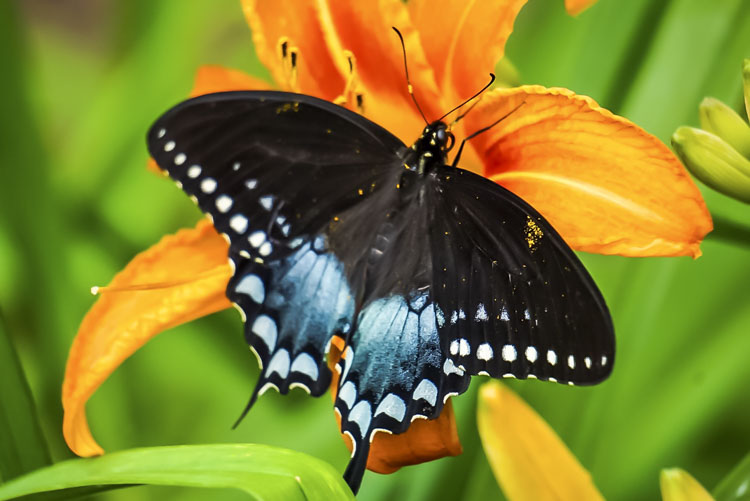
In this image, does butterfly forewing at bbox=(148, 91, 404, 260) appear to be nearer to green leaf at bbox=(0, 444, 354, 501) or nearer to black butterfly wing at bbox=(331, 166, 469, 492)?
black butterfly wing at bbox=(331, 166, 469, 492)

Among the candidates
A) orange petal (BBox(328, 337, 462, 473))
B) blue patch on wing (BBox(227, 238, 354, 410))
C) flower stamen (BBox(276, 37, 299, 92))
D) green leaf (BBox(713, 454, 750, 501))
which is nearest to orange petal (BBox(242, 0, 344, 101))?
flower stamen (BBox(276, 37, 299, 92))

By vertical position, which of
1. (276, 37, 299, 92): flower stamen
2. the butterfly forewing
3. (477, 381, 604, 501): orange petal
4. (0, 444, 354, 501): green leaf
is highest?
(276, 37, 299, 92): flower stamen

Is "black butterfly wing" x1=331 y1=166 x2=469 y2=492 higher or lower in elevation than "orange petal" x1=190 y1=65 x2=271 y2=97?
lower

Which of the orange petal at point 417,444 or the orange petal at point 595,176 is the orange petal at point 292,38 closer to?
the orange petal at point 595,176

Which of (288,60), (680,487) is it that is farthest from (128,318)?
(680,487)

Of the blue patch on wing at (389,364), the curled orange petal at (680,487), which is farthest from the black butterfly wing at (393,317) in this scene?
the curled orange petal at (680,487)
